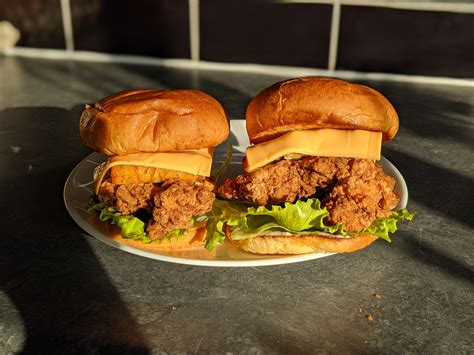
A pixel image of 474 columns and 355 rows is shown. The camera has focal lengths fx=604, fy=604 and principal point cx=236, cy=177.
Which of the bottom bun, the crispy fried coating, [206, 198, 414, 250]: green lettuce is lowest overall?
the bottom bun

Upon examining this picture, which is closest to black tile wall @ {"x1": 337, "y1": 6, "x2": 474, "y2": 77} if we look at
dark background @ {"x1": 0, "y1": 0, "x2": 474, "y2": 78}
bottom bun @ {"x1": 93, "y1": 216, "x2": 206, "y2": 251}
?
dark background @ {"x1": 0, "y1": 0, "x2": 474, "y2": 78}

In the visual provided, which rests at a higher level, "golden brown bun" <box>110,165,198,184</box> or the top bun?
the top bun

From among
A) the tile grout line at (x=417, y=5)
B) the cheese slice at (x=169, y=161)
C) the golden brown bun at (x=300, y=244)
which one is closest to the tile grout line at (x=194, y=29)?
the tile grout line at (x=417, y=5)

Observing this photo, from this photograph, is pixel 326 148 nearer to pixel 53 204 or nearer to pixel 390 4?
pixel 53 204

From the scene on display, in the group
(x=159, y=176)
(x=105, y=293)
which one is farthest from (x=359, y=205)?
(x=105, y=293)

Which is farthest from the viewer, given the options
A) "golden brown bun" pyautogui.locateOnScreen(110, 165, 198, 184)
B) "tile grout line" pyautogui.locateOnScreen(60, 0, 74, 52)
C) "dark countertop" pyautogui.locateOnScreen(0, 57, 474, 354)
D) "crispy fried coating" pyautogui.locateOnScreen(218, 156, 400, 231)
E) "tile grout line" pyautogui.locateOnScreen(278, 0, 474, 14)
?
"tile grout line" pyautogui.locateOnScreen(60, 0, 74, 52)

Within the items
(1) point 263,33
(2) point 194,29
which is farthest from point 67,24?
(1) point 263,33

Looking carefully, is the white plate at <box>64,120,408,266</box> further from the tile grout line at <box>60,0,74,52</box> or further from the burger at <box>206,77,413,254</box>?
the tile grout line at <box>60,0,74,52</box>
